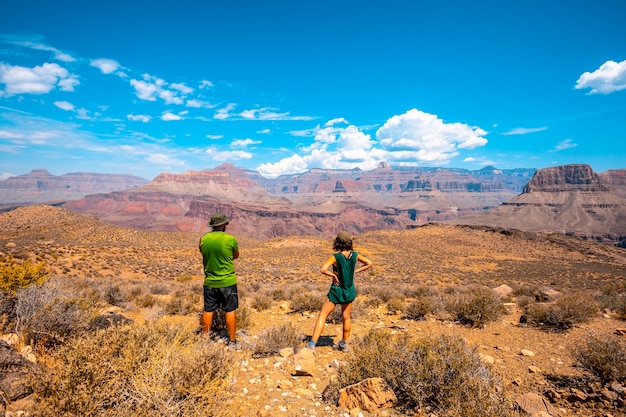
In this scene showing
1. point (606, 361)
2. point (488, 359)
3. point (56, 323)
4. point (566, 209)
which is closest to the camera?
point (606, 361)

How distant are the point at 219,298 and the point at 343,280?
214 centimetres

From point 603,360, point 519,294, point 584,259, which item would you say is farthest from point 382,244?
Answer: point 603,360

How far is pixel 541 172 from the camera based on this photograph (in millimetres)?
169000

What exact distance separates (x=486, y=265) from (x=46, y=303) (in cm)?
3679

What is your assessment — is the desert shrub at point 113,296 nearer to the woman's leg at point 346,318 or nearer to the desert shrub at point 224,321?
the desert shrub at point 224,321

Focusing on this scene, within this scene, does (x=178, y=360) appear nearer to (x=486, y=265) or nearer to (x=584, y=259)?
(x=486, y=265)

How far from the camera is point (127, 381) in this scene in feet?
7.20

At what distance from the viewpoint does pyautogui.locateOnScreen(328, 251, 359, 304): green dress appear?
488 cm

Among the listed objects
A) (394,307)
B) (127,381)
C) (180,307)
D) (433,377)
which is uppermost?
(127,381)

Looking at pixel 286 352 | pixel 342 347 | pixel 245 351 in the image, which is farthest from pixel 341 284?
pixel 245 351

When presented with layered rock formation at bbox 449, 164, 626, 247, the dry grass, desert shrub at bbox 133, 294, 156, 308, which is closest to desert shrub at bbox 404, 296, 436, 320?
the dry grass

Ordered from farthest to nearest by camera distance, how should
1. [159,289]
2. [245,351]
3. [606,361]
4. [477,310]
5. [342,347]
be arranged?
[159,289] < [477,310] < [342,347] < [245,351] < [606,361]

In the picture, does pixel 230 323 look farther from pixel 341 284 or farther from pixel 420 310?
pixel 420 310

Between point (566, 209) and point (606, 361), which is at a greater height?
point (606, 361)
